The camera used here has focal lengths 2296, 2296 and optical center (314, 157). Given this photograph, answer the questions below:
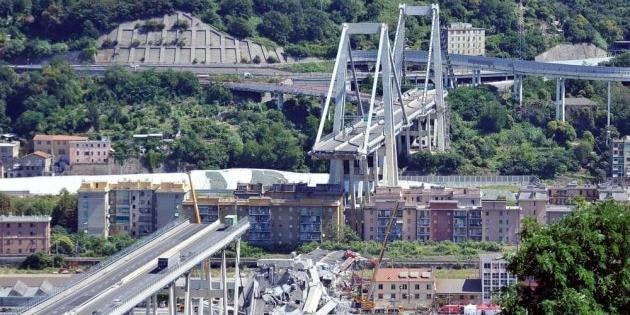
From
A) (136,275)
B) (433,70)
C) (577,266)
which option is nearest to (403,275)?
(136,275)

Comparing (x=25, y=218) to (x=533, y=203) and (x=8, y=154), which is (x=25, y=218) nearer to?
(x=8, y=154)

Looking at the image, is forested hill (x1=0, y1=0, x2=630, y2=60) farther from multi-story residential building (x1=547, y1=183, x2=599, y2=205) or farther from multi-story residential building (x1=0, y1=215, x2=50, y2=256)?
multi-story residential building (x1=0, y1=215, x2=50, y2=256)

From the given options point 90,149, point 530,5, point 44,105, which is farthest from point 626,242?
point 530,5

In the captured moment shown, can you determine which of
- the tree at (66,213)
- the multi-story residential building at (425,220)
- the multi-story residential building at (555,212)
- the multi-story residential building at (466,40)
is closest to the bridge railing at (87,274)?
the multi-story residential building at (425,220)

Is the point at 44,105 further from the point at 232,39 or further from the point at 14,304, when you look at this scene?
the point at 14,304

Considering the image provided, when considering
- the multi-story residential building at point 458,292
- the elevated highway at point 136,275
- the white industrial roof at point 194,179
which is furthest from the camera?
the white industrial roof at point 194,179

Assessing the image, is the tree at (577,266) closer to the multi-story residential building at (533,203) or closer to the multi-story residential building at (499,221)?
the multi-story residential building at (533,203)
